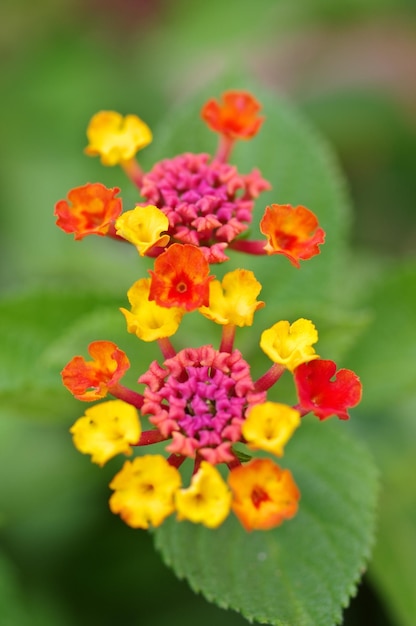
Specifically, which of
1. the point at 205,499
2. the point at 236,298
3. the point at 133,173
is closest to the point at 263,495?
the point at 205,499

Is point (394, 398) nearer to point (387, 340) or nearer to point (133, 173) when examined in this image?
point (387, 340)

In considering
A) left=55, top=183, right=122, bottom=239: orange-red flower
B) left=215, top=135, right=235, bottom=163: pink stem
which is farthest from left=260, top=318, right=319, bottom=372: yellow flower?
left=215, top=135, right=235, bottom=163: pink stem

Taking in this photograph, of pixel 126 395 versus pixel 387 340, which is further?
pixel 387 340

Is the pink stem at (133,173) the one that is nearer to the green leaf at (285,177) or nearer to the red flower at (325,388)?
the green leaf at (285,177)

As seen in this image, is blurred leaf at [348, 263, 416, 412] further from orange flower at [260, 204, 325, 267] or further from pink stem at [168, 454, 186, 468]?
pink stem at [168, 454, 186, 468]

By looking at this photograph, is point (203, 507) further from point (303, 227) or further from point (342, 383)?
point (303, 227)

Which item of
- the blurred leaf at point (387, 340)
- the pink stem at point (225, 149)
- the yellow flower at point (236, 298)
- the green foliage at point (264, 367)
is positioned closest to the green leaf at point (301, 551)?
the green foliage at point (264, 367)

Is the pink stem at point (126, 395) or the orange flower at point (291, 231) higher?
the orange flower at point (291, 231)
